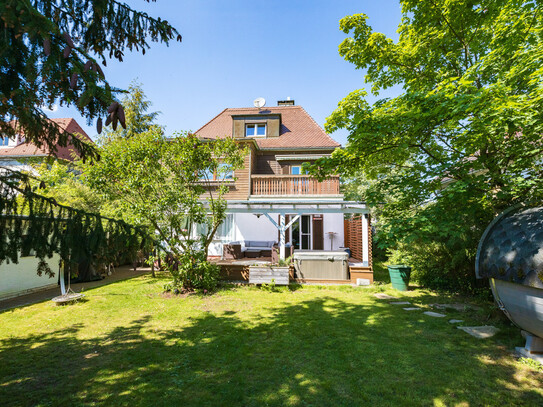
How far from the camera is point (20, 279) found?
350 inches

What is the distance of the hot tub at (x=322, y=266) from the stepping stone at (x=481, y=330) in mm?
5085

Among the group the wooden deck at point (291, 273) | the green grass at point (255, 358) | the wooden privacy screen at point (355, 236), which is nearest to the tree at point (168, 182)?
the wooden deck at point (291, 273)

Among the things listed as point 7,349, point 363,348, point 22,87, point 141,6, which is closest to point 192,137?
point 141,6

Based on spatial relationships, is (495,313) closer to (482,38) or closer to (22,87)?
(482,38)

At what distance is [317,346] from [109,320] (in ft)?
17.3

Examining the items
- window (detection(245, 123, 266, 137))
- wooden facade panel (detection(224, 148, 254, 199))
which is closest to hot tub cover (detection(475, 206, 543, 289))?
wooden facade panel (detection(224, 148, 254, 199))

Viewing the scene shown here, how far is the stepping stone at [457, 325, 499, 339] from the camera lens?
5182 millimetres

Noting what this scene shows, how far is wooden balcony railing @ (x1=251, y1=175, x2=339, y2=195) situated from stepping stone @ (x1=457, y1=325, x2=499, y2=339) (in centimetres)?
851

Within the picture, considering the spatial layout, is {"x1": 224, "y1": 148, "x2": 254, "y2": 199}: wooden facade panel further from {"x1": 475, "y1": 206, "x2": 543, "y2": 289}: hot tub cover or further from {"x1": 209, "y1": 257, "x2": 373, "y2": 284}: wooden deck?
{"x1": 475, "y1": 206, "x2": 543, "y2": 289}: hot tub cover

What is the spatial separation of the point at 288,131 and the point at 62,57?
16312 mm

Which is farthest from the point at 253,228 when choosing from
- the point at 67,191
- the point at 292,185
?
the point at 67,191

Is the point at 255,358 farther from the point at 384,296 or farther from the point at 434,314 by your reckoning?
the point at 384,296

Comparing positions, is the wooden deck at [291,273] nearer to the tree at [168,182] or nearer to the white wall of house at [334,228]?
the tree at [168,182]

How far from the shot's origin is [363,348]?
15.8 ft
